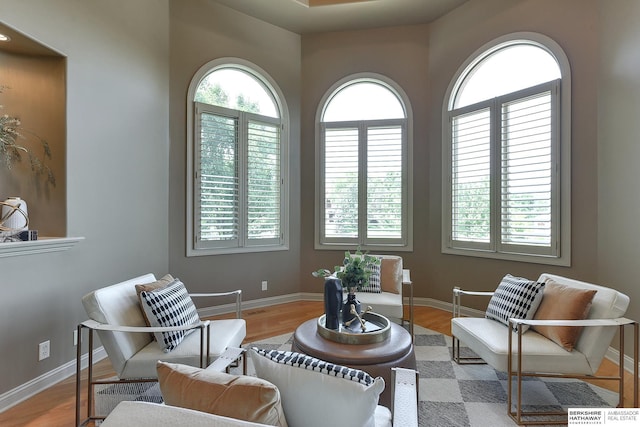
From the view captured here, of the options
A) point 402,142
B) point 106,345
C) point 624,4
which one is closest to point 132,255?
point 106,345

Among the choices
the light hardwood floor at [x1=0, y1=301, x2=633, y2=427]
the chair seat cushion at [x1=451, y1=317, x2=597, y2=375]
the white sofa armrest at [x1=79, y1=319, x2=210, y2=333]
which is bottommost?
the light hardwood floor at [x1=0, y1=301, x2=633, y2=427]

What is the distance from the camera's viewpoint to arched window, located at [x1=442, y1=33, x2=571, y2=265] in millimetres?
3328

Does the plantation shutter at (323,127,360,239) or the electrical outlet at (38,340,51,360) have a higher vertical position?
the plantation shutter at (323,127,360,239)

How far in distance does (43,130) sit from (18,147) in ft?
0.76

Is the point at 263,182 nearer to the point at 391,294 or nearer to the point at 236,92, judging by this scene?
the point at 236,92

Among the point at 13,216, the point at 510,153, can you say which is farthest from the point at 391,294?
the point at 13,216

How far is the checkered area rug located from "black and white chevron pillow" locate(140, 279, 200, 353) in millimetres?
507

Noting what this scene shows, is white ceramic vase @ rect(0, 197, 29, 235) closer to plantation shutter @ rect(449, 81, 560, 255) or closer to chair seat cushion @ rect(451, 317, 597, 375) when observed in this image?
chair seat cushion @ rect(451, 317, 597, 375)

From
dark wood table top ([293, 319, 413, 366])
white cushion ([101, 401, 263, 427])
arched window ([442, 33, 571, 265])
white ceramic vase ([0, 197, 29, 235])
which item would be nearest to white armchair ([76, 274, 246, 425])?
dark wood table top ([293, 319, 413, 366])

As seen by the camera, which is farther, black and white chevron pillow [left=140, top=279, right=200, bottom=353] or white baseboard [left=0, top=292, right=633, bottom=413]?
white baseboard [left=0, top=292, right=633, bottom=413]

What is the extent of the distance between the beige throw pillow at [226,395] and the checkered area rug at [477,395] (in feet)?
5.13

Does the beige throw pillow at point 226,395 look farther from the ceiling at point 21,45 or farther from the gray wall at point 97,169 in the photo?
the ceiling at point 21,45

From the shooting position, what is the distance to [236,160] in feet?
14.1

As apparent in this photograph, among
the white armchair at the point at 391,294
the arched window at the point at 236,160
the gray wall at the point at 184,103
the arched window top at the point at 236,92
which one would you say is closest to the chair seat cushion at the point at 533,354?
the white armchair at the point at 391,294
